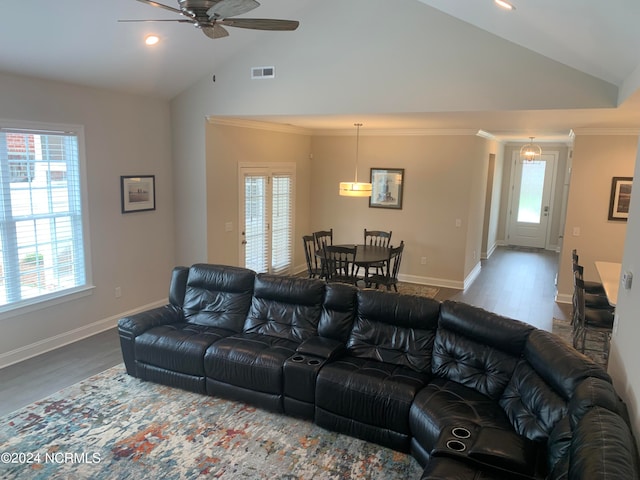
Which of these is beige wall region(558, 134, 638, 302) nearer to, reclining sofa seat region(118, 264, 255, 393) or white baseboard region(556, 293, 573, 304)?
white baseboard region(556, 293, 573, 304)

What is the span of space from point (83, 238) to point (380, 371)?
3.71 meters

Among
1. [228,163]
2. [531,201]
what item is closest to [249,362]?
[228,163]

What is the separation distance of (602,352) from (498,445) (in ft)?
11.9

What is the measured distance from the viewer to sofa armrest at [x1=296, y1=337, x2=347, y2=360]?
3742 mm

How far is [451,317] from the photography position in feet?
11.8

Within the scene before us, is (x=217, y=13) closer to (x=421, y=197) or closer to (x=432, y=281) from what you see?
(x=421, y=197)

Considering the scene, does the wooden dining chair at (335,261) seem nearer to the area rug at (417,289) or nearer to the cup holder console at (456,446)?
the area rug at (417,289)

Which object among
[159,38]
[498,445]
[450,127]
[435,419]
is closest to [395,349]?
[435,419]

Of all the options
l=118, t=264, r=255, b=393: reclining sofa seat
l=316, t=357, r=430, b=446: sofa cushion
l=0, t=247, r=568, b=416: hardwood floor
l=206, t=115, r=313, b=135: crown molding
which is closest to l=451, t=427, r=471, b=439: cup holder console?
l=316, t=357, r=430, b=446: sofa cushion

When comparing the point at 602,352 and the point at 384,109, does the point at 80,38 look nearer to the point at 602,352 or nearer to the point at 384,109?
the point at 384,109

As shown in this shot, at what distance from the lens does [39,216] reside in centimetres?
466

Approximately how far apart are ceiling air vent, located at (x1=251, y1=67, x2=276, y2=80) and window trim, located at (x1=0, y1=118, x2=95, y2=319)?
208 centimetres

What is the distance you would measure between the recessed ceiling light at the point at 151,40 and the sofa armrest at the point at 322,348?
11.1 feet

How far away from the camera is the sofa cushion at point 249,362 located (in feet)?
12.1
